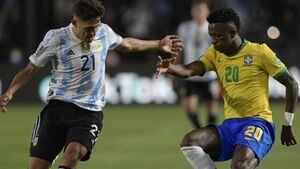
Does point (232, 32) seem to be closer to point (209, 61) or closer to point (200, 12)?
point (209, 61)

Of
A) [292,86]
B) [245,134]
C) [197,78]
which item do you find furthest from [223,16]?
[197,78]

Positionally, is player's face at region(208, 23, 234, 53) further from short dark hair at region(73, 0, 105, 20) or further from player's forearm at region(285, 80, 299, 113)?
short dark hair at region(73, 0, 105, 20)

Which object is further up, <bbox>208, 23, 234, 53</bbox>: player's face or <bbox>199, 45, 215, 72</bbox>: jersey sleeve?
<bbox>208, 23, 234, 53</bbox>: player's face

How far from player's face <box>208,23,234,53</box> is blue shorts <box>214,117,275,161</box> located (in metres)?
0.76

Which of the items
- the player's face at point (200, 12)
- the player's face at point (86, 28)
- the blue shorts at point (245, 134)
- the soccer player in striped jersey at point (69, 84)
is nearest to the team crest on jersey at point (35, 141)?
the soccer player in striped jersey at point (69, 84)

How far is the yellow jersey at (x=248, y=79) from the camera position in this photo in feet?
27.7

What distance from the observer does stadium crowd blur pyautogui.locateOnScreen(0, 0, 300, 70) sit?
73.4 feet

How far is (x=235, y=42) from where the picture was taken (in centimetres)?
848

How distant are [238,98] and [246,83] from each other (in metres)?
0.17

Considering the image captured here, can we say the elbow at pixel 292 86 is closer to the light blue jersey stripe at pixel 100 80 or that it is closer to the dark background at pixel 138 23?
the light blue jersey stripe at pixel 100 80

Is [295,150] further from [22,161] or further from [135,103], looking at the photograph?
[135,103]

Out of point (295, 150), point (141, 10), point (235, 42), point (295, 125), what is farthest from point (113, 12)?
point (235, 42)

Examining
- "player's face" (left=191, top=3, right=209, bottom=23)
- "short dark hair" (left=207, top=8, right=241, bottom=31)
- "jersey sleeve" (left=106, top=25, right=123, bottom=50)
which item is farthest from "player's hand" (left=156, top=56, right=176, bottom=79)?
"player's face" (left=191, top=3, right=209, bottom=23)

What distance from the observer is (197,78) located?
50.0 ft
